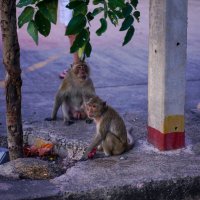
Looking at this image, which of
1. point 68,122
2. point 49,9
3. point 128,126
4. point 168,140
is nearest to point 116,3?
point 49,9

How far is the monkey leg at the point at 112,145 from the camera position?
18.5 ft

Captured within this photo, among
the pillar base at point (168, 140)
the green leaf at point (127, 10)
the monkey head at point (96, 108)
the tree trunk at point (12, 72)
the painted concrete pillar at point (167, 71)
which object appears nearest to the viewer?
the green leaf at point (127, 10)

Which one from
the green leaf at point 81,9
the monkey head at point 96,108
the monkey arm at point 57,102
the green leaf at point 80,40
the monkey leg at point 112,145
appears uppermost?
the green leaf at point 81,9

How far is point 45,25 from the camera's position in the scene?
4184 millimetres

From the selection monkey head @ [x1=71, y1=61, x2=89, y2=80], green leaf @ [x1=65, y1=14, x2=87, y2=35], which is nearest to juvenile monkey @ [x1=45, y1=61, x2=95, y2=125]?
monkey head @ [x1=71, y1=61, x2=89, y2=80]

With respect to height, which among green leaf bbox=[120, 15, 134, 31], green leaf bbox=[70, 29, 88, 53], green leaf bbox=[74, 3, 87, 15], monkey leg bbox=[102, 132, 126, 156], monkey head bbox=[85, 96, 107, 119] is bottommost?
monkey leg bbox=[102, 132, 126, 156]

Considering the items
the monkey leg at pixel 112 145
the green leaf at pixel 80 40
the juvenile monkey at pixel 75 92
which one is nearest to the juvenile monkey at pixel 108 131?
the monkey leg at pixel 112 145

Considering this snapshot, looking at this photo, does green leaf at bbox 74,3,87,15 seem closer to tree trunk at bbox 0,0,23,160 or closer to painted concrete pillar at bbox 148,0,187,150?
tree trunk at bbox 0,0,23,160

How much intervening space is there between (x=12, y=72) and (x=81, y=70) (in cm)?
192

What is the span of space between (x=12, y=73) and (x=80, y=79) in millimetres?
A: 1986

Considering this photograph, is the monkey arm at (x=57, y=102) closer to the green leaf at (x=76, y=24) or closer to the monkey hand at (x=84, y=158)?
the monkey hand at (x=84, y=158)

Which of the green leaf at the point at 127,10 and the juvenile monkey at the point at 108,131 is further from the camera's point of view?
the juvenile monkey at the point at 108,131

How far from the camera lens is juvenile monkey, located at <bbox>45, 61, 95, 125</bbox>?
6961 millimetres

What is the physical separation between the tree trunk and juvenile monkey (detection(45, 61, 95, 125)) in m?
1.47
